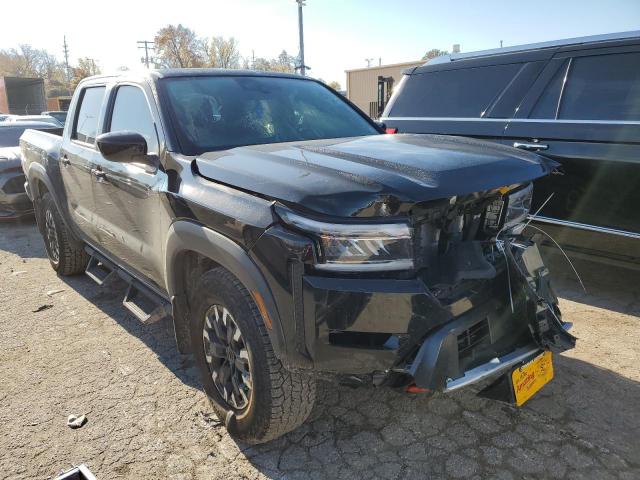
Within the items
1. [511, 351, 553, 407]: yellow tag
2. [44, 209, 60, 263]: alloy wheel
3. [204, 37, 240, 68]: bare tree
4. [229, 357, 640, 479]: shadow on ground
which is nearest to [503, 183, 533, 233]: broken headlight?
[511, 351, 553, 407]: yellow tag

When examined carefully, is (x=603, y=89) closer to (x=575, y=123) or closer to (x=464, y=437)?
(x=575, y=123)

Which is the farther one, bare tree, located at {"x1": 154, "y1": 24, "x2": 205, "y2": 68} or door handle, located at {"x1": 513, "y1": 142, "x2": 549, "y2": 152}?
bare tree, located at {"x1": 154, "y1": 24, "x2": 205, "y2": 68}

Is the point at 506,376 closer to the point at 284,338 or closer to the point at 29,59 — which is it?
the point at 284,338

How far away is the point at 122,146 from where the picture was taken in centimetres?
274

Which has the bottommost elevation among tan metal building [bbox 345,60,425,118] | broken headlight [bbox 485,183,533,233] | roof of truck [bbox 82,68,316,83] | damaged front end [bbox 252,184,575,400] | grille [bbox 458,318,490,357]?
grille [bbox 458,318,490,357]

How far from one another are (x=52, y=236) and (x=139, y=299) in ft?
7.08

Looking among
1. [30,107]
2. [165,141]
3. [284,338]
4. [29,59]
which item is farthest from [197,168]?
[29,59]

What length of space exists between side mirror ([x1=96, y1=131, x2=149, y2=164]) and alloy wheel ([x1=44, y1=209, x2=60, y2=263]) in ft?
8.32

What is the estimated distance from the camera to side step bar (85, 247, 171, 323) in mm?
3182

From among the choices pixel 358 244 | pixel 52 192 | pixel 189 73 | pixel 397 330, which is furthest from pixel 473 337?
pixel 52 192

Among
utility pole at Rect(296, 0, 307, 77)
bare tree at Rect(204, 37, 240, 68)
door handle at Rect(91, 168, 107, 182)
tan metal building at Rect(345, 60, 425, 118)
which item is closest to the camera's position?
door handle at Rect(91, 168, 107, 182)

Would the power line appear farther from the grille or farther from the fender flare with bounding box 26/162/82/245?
the grille

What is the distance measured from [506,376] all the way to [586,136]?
248 centimetres

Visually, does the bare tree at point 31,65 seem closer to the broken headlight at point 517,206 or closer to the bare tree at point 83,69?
the bare tree at point 83,69
